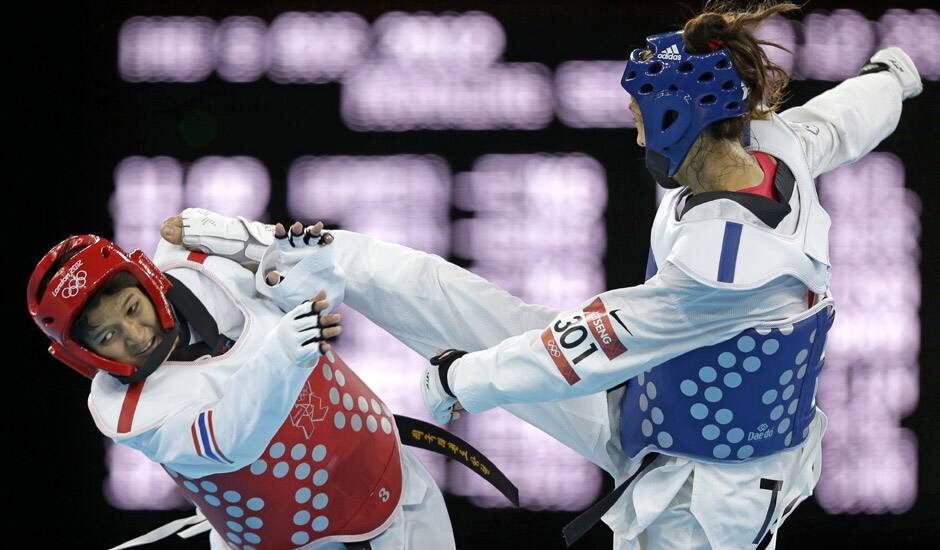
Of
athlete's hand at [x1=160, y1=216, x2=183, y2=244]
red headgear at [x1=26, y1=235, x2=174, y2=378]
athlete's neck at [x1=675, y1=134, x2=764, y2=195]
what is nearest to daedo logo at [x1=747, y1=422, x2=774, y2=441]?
athlete's neck at [x1=675, y1=134, x2=764, y2=195]

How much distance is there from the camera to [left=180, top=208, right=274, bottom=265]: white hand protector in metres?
3.53

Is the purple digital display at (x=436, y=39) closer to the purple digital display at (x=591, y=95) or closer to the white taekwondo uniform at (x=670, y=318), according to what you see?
the purple digital display at (x=591, y=95)

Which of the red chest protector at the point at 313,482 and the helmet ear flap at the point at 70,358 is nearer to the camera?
the helmet ear flap at the point at 70,358

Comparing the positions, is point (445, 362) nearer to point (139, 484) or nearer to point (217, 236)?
point (217, 236)

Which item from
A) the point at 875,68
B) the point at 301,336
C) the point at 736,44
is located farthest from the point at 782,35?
the point at 301,336

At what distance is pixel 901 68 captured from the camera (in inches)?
160

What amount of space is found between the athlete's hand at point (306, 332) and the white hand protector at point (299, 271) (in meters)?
0.27

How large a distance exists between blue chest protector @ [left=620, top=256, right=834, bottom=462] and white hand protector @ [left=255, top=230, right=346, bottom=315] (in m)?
0.87

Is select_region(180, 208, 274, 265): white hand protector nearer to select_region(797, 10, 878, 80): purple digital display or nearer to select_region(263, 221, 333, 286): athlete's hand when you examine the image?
select_region(263, 221, 333, 286): athlete's hand

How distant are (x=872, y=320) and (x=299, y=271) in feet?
8.93

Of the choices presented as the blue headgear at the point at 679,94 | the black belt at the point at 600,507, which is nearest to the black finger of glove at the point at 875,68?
the blue headgear at the point at 679,94

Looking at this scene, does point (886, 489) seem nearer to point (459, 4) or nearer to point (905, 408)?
point (905, 408)

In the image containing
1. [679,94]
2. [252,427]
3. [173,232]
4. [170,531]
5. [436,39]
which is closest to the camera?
[252,427]

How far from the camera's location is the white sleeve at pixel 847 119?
3615mm
